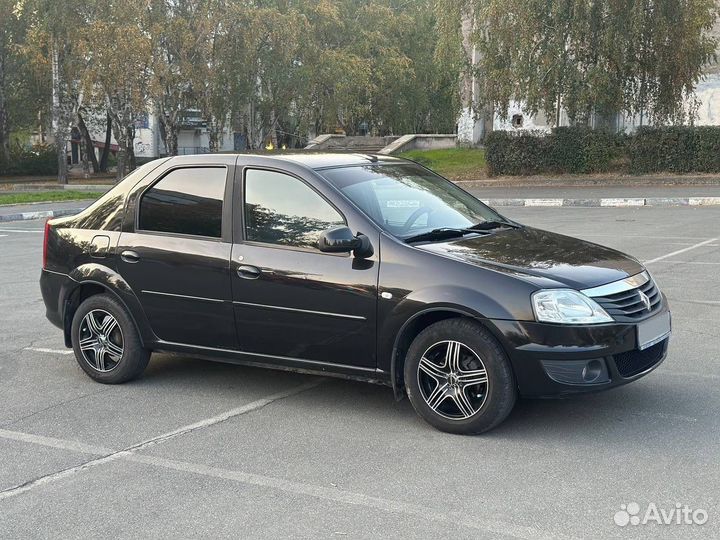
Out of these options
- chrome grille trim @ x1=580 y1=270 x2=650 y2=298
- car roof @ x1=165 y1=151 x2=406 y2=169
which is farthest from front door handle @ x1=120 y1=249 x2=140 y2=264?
chrome grille trim @ x1=580 y1=270 x2=650 y2=298

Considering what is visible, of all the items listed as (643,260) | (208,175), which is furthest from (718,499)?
(643,260)

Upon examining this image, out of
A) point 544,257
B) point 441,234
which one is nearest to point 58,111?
point 441,234

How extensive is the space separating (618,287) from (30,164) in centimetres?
4689

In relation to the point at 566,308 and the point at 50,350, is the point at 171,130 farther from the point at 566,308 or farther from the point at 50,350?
the point at 566,308

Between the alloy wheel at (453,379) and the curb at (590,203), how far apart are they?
1781 centimetres

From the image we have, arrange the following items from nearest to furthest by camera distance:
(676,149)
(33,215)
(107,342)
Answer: (107,342), (33,215), (676,149)

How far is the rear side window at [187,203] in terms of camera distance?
20.1ft

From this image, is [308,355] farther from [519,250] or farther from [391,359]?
[519,250]

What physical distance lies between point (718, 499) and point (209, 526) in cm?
240

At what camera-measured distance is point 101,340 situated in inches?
258

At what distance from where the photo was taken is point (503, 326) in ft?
16.3

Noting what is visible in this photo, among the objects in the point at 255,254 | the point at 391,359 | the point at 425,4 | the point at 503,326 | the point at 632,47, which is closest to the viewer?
the point at 503,326

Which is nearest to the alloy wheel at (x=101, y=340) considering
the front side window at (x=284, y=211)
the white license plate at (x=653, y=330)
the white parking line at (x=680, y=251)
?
the front side window at (x=284, y=211)

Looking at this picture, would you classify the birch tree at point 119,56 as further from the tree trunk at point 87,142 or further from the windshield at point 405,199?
the windshield at point 405,199
